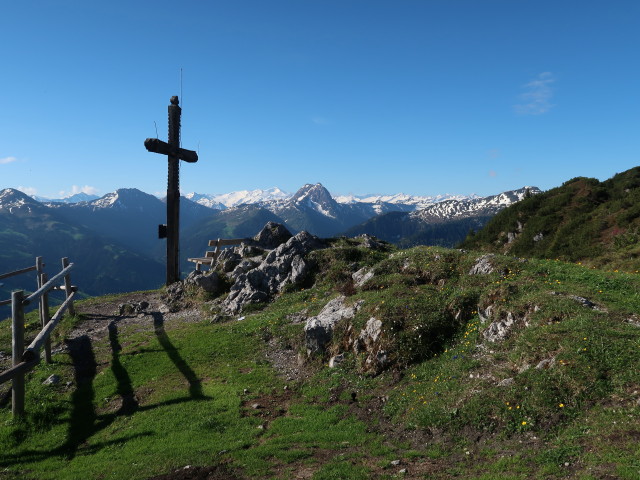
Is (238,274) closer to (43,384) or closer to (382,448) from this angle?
(43,384)

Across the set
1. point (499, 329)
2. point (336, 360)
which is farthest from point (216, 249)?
point (499, 329)

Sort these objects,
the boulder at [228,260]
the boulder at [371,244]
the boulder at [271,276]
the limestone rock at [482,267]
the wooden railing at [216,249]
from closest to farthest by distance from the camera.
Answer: the limestone rock at [482,267], the boulder at [271,276], the boulder at [371,244], the boulder at [228,260], the wooden railing at [216,249]

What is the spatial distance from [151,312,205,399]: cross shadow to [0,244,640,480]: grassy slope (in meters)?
0.09

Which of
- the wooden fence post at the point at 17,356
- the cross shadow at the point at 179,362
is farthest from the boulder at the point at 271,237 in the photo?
the wooden fence post at the point at 17,356

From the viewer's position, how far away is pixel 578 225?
62.3 m

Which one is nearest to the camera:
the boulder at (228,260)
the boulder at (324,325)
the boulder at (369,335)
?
the boulder at (369,335)

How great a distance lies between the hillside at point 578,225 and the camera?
47459 millimetres

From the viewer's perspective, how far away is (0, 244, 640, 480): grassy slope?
32.8ft

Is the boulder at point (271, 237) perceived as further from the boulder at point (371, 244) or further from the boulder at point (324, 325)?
the boulder at point (324, 325)

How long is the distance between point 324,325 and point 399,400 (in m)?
6.06

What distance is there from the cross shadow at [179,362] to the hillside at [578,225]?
37714 mm

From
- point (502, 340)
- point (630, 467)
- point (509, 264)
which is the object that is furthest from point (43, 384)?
point (509, 264)

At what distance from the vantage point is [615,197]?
67.2m

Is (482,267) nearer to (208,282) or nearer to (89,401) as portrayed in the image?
(89,401)
